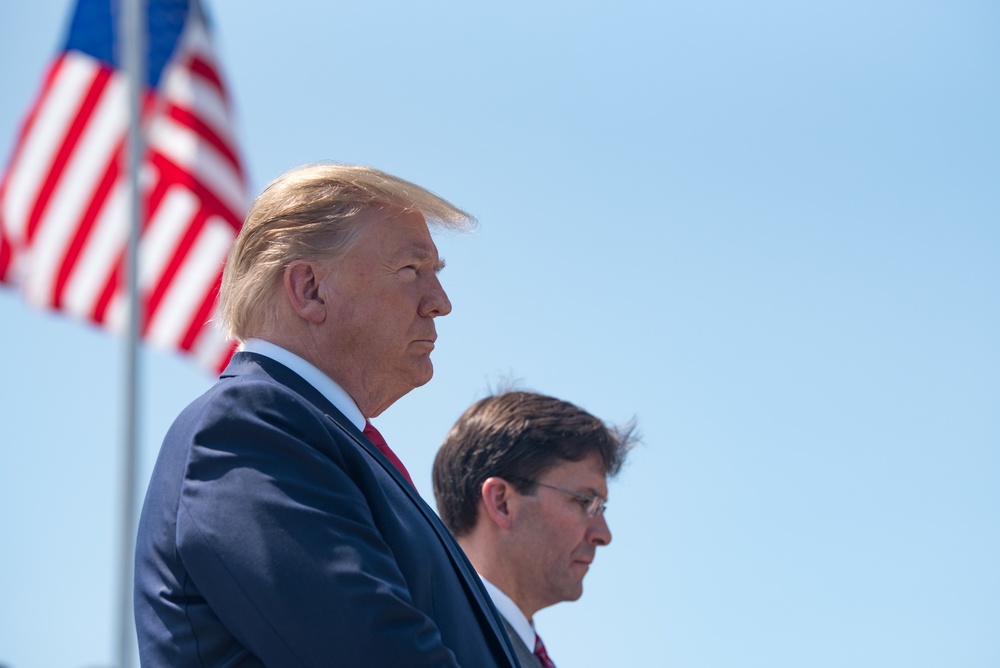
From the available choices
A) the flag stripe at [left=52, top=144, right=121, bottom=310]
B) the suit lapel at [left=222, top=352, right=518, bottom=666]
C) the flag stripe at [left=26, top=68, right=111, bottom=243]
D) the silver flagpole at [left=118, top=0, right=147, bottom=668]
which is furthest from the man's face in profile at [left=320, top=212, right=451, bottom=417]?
the flag stripe at [left=26, top=68, right=111, bottom=243]

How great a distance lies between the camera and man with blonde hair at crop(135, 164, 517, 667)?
1.80 m

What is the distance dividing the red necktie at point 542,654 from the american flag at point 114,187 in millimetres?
4055

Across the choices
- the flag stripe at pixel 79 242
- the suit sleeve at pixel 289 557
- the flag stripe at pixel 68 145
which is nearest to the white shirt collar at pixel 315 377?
the suit sleeve at pixel 289 557

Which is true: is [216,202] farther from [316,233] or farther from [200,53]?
[316,233]

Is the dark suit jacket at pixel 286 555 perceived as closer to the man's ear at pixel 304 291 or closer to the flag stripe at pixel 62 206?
the man's ear at pixel 304 291

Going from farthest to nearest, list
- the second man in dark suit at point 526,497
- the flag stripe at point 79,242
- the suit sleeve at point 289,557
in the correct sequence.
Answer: the flag stripe at point 79,242
the second man in dark suit at point 526,497
the suit sleeve at point 289,557

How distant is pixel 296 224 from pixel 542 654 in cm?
180

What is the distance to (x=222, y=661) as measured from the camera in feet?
6.10

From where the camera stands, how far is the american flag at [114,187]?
7379 millimetres

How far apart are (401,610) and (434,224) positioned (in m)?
0.94

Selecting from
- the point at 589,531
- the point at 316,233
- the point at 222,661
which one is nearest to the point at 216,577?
the point at 222,661

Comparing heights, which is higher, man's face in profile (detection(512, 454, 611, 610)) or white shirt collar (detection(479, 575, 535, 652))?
man's face in profile (detection(512, 454, 611, 610))

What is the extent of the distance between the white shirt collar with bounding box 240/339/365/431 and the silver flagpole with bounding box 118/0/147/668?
12.1ft

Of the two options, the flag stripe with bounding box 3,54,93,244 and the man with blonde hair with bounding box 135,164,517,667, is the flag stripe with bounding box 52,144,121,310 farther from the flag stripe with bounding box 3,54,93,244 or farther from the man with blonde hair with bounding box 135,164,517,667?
the man with blonde hair with bounding box 135,164,517,667
